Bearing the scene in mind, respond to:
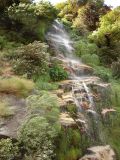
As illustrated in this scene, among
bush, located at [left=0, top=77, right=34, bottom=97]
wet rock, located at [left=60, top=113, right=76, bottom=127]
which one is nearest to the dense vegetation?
bush, located at [left=0, top=77, right=34, bottom=97]

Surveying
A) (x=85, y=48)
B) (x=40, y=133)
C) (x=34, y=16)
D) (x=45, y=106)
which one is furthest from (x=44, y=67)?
(x=40, y=133)

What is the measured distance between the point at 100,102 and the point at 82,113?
1177 mm

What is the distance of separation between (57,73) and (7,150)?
16.1 ft

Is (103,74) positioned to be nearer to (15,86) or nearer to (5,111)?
(15,86)

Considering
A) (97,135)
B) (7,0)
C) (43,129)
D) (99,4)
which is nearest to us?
(43,129)

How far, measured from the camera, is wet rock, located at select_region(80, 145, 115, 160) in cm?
877

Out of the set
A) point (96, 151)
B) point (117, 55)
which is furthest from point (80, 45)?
point (96, 151)

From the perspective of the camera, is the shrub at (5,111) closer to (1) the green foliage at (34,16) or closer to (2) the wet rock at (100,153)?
(2) the wet rock at (100,153)

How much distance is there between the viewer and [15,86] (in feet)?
33.0

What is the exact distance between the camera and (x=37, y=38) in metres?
A: 14.4

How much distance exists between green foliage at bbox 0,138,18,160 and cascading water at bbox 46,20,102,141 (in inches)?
99.7

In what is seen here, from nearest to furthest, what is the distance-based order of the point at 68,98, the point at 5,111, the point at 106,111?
the point at 5,111
the point at 68,98
the point at 106,111

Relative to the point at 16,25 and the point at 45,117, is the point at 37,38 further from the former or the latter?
the point at 45,117

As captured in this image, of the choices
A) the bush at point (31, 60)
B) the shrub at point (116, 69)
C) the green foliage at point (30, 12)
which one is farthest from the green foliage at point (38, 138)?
the shrub at point (116, 69)
